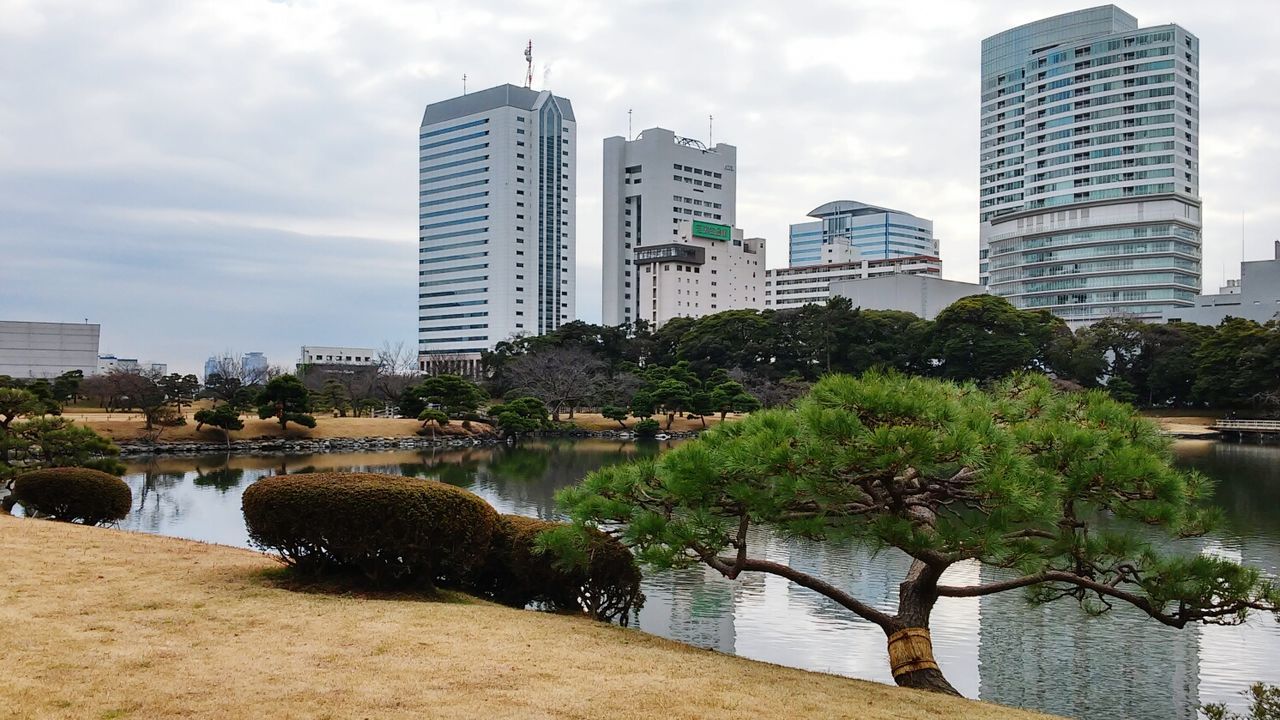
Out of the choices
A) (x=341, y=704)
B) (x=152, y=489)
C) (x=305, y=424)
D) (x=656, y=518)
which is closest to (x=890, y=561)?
(x=656, y=518)

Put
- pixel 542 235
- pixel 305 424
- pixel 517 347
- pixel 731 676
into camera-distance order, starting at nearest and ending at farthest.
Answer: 1. pixel 731 676
2. pixel 305 424
3. pixel 517 347
4. pixel 542 235

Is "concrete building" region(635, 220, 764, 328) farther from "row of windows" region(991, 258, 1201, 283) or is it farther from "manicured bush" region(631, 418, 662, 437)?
"manicured bush" region(631, 418, 662, 437)

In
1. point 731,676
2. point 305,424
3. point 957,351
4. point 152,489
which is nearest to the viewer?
point 731,676

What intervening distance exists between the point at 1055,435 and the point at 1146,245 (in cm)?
7219

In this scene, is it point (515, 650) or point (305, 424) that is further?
point (305, 424)

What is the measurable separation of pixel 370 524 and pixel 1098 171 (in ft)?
260

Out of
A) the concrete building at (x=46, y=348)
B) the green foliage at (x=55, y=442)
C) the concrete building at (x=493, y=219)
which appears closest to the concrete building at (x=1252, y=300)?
the concrete building at (x=493, y=219)

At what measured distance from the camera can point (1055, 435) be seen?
4922 mm

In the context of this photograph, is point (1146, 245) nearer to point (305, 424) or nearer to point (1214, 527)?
point (305, 424)

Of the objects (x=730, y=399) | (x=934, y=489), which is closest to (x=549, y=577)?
(x=934, y=489)

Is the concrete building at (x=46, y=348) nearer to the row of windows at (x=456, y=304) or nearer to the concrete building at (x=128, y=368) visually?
the concrete building at (x=128, y=368)

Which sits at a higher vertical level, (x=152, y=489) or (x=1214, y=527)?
(x=1214, y=527)

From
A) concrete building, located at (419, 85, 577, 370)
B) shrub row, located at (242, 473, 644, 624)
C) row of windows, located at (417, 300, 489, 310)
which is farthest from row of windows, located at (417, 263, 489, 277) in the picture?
shrub row, located at (242, 473, 644, 624)

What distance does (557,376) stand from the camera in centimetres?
4478
